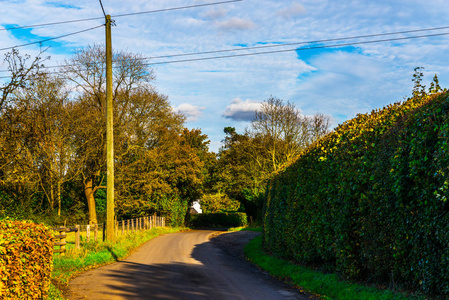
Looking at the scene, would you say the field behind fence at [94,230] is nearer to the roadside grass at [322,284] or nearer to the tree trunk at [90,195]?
the tree trunk at [90,195]

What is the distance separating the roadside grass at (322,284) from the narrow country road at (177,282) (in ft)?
1.43

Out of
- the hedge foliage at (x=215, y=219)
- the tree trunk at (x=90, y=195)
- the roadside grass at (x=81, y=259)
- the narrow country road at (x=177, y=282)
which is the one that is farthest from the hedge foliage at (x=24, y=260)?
the hedge foliage at (x=215, y=219)

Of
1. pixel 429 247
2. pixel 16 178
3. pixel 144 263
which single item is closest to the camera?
pixel 429 247

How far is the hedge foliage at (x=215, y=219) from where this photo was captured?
5507 centimetres

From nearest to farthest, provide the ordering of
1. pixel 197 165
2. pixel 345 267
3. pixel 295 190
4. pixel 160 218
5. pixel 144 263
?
pixel 345 267 → pixel 295 190 → pixel 144 263 → pixel 160 218 → pixel 197 165

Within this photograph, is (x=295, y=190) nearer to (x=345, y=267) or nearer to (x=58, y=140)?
(x=345, y=267)

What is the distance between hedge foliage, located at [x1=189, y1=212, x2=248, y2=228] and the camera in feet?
181

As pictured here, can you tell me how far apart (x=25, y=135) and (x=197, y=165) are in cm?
2696

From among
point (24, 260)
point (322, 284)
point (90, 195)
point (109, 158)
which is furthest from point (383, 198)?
point (90, 195)

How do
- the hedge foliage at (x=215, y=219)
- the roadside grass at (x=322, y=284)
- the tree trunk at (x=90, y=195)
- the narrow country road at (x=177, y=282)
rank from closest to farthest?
the roadside grass at (x=322, y=284)
the narrow country road at (x=177, y=282)
the tree trunk at (x=90, y=195)
the hedge foliage at (x=215, y=219)

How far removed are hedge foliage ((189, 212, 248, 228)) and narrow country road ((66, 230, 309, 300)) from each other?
125 feet

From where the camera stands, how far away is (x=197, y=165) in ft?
155

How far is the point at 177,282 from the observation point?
1151 centimetres

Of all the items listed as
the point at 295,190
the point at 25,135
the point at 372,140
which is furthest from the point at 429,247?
the point at 25,135
